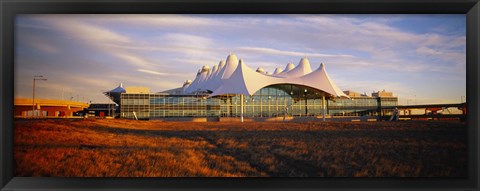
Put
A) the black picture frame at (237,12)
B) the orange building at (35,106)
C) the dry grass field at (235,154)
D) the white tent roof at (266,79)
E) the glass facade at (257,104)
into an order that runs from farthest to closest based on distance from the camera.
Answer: the glass facade at (257,104) → the white tent roof at (266,79) → the dry grass field at (235,154) → the orange building at (35,106) → the black picture frame at (237,12)

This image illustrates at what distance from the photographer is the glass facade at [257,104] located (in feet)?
55.5

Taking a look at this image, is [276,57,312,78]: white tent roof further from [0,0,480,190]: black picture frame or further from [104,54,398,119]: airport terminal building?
[0,0,480,190]: black picture frame

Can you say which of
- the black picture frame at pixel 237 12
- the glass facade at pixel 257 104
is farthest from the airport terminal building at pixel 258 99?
the black picture frame at pixel 237 12

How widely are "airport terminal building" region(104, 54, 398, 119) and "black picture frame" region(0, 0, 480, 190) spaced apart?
A: 1012 cm

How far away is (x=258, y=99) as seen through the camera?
62.1ft

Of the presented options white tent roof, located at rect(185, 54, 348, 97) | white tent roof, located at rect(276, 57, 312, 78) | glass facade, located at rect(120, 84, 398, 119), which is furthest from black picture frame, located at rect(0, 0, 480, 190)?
white tent roof, located at rect(276, 57, 312, 78)

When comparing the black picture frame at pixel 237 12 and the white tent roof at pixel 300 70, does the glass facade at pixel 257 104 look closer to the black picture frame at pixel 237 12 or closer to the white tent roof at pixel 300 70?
the white tent roof at pixel 300 70

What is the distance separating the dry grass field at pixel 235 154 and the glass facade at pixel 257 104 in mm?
9487

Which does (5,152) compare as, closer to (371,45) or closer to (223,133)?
(223,133)

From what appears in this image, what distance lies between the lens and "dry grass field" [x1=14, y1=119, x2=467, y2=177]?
5691mm

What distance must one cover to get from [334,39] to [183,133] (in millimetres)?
3757

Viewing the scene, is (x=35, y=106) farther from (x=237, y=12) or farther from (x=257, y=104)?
(x=257, y=104)

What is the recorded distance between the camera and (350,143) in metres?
6.96

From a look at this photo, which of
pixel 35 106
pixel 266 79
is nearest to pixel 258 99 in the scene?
pixel 266 79
